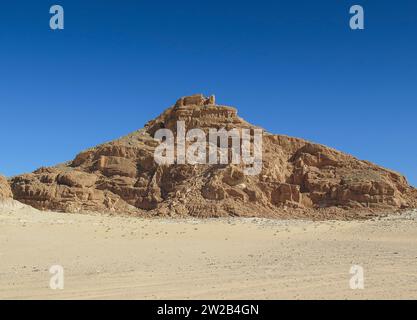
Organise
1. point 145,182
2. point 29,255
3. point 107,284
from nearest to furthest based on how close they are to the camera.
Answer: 1. point 107,284
2. point 29,255
3. point 145,182

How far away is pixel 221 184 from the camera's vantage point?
130 ft

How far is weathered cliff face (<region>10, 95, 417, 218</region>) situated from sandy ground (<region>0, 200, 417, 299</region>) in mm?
14297

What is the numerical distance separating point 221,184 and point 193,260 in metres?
26.0

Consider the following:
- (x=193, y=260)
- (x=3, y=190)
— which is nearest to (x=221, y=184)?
(x=3, y=190)

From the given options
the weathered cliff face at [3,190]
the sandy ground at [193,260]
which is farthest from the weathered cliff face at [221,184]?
the weathered cliff face at [3,190]

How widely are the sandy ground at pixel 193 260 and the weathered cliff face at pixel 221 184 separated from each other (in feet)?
46.9

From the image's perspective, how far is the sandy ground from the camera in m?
8.79

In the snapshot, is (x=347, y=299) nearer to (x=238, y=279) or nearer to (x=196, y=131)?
(x=238, y=279)

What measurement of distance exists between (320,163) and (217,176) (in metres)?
9.91

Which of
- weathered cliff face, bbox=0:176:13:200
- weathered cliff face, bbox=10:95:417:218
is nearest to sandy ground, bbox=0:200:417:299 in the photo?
weathered cliff face, bbox=0:176:13:200

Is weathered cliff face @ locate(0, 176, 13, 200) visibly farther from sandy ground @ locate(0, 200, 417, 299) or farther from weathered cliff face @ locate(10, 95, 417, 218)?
weathered cliff face @ locate(10, 95, 417, 218)

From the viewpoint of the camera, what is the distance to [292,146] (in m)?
45.9

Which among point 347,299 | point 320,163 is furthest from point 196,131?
point 347,299

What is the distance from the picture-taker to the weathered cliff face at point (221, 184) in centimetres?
3862
